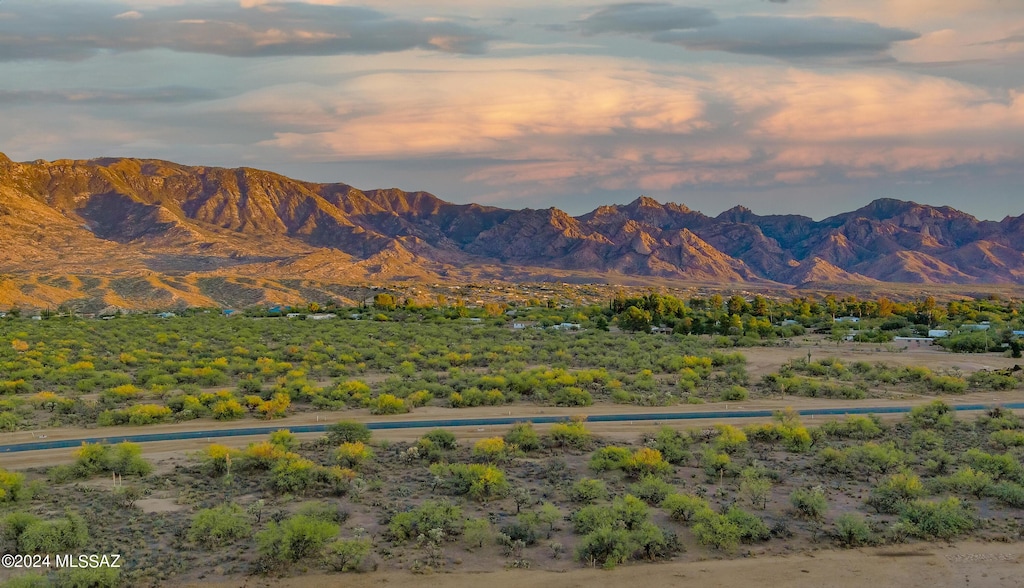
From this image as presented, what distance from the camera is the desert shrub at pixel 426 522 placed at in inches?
965

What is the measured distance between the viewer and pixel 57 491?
28266 mm

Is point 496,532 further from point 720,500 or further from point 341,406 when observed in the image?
point 341,406

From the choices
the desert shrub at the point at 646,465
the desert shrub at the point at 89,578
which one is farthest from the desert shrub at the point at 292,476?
the desert shrub at the point at 646,465

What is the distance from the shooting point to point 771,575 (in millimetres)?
22312

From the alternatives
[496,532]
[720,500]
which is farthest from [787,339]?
[496,532]

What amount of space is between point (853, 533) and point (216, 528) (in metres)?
18.8

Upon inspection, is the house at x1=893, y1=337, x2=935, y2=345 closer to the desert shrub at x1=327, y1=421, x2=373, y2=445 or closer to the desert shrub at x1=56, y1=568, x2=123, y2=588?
the desert shrub at x1=327, y1=421, x2=373, y2=445

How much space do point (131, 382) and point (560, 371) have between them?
2679cm

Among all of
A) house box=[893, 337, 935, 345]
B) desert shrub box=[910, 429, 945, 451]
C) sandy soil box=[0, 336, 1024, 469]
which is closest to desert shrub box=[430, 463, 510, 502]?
sandy soil box=[0, 336, 1024, 469]

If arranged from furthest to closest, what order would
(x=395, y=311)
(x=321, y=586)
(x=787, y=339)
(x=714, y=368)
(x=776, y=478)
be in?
(x=395, y=311) → (x=787, y=339) → (x=714, y=368) → (x=776, y=478) → (x=321, y=586)

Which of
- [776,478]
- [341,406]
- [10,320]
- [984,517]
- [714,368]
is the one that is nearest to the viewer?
[984,517]

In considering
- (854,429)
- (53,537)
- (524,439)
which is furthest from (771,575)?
(53,537)

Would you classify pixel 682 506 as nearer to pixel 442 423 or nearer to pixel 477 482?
pixel 477 482

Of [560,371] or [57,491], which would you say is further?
[560,371]
